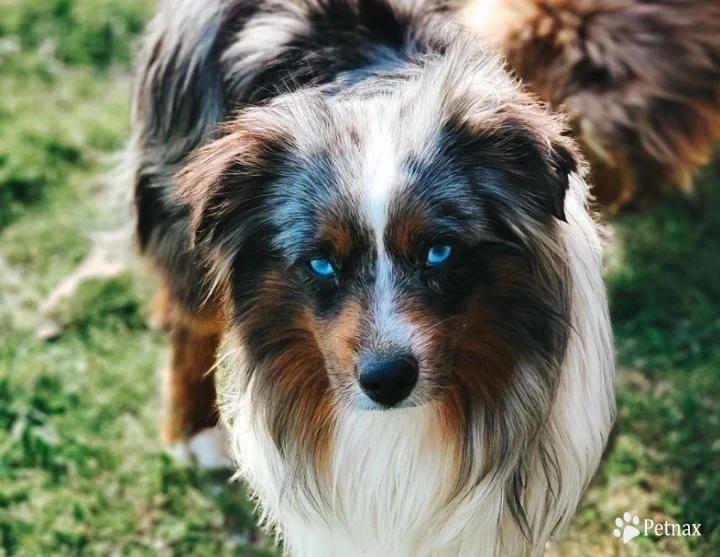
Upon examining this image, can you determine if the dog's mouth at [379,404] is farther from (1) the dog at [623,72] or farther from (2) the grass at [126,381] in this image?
(1) the dog at [623,72]

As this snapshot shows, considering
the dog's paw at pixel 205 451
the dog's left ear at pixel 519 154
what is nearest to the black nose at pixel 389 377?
the dog's left ear at pixel 519 154

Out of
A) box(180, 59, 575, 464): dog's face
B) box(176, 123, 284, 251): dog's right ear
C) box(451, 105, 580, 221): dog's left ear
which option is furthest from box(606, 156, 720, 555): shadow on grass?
box(176, 123, 284, 251): dog's right ear

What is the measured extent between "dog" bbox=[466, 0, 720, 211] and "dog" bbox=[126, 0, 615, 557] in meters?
0.65

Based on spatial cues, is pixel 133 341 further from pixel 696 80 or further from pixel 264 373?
pixel 696 80

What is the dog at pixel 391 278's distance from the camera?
2213mm

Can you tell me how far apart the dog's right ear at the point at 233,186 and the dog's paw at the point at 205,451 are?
1381 mm

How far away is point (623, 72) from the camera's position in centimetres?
360

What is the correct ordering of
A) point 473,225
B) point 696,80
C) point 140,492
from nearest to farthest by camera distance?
point 473,225, point 140,492, point 696,80

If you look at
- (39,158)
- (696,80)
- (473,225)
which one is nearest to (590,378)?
(473,225)

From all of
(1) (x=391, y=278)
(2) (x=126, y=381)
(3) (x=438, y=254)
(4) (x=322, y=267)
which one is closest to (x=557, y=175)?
(3) (x=438, y=254)

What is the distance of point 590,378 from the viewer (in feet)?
8.29

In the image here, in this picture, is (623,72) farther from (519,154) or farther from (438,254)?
(438,254)

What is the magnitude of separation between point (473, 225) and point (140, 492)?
74.3 inches

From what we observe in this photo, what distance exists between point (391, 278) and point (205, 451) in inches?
64.6
